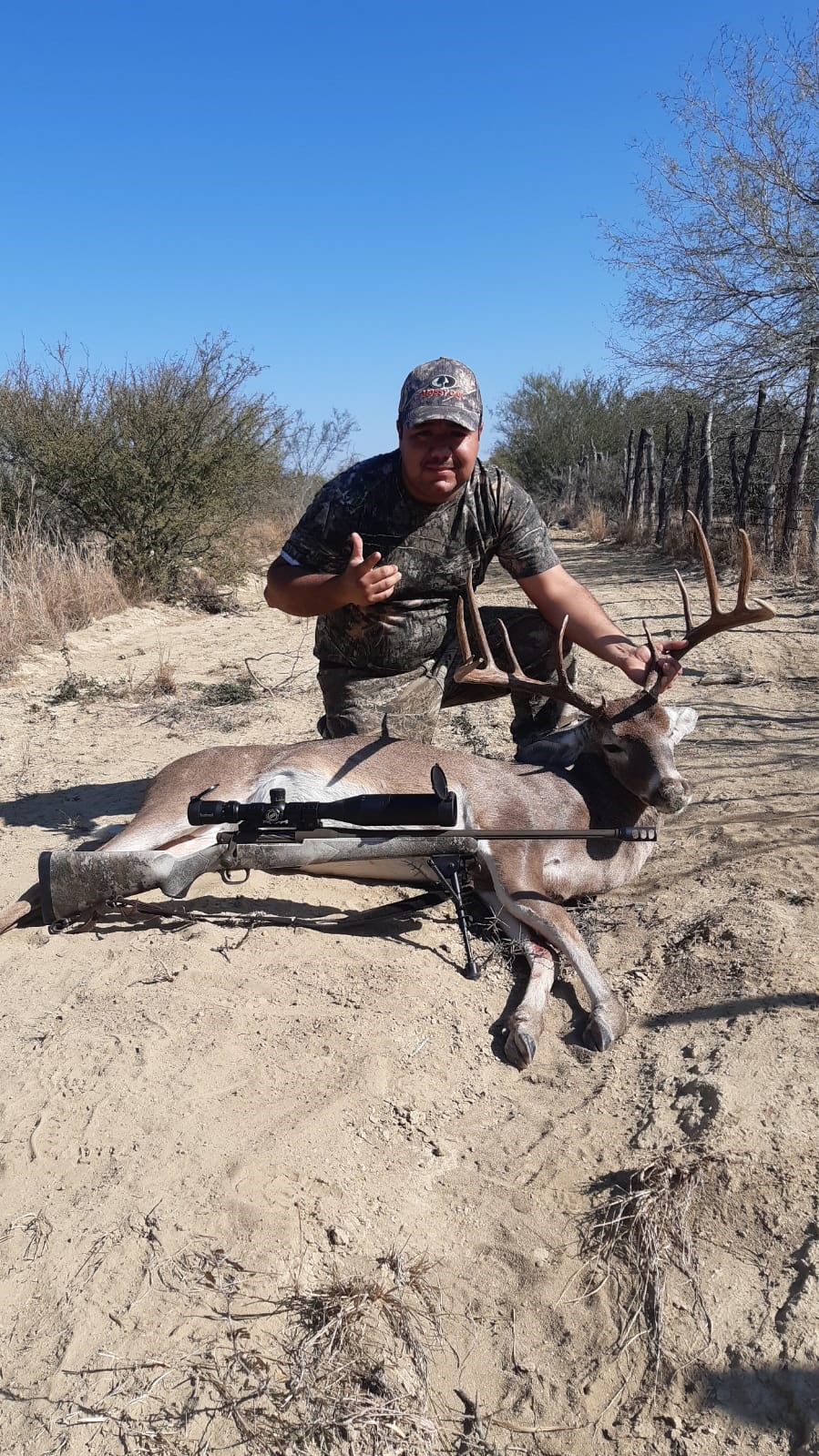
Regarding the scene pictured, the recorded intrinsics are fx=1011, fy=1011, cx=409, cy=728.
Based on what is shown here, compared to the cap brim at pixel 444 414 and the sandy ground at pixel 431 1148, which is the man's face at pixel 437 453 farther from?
the sandy ground at pixel 431 1148

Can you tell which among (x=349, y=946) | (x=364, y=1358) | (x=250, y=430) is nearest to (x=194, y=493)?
(x=250, y=430)

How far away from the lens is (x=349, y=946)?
3820mm

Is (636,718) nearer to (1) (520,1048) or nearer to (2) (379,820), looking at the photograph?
(2) (379,820)

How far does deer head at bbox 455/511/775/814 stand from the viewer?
4160mm

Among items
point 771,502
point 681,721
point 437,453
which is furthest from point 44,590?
point 771,502

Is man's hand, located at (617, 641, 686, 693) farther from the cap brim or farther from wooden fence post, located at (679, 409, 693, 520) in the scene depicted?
wooden fence post, located at (679, 409, 693, 520)

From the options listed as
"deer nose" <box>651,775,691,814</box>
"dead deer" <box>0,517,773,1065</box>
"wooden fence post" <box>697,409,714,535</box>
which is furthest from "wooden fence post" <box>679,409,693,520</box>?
"deer nose" <box>651,775,691,814</box>

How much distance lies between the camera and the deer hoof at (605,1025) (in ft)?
10.7

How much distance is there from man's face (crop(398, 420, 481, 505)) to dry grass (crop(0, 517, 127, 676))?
5.03 m

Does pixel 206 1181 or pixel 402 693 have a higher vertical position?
pixel 402 693

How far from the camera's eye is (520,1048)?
3221 millimetres

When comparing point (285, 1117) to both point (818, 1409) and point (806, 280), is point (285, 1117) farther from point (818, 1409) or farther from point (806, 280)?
point (806, 280)

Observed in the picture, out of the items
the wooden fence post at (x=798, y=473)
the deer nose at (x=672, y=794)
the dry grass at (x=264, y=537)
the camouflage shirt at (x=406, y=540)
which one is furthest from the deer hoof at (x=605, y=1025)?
the dry grass at (x=264, y=537)

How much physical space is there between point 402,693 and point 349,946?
1.46 meters
